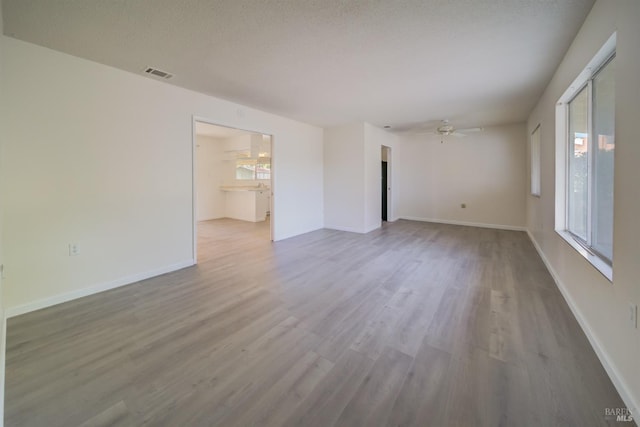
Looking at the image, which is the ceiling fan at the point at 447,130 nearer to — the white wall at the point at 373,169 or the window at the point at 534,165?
the window at the point at 534,165

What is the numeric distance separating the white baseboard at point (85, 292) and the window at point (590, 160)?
14.2ft

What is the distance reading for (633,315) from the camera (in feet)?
4.32

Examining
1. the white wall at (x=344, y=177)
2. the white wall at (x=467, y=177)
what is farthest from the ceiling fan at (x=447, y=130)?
the white wall at (x=344, y=177)

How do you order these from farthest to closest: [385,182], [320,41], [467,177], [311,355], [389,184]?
[385,182] < [389,184] < [467,177] < [320,41] < [311,355]

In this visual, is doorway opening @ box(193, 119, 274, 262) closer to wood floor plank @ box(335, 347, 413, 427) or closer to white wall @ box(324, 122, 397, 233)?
white wall @ box(324, 122, 397, 233)

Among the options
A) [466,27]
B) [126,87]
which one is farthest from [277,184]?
[466,27]

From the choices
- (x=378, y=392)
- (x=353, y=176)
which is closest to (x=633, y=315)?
(x=378, y=392)

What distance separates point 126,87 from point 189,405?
11.0ft

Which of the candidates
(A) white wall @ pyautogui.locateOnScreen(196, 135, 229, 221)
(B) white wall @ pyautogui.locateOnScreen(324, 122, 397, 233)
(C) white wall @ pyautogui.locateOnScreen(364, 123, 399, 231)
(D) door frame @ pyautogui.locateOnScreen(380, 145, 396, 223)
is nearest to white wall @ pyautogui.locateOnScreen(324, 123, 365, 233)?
(B) white wall @ pyautogui.locateOnScreen(324, 122, 397, 233)

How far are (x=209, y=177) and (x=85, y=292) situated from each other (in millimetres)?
5479

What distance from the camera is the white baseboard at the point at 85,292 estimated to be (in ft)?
7.58

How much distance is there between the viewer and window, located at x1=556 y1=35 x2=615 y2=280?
5.99 ft

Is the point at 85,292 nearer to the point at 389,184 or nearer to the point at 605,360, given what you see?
the point at 605,360

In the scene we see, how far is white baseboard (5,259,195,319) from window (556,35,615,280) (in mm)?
4329
